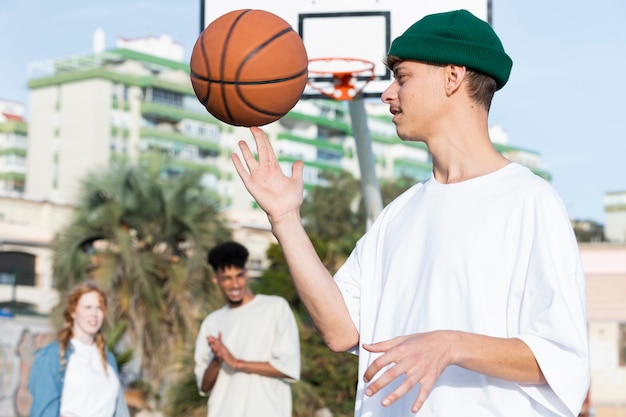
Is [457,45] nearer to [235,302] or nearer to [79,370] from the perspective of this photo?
[79,370]

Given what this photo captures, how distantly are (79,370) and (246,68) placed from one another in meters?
3.20

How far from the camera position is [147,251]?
67.7 ft

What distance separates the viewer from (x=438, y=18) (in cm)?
291

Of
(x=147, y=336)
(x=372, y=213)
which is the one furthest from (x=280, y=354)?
(x=147, y=336)

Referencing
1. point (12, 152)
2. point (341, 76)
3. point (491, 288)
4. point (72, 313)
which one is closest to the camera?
point (491, 288)

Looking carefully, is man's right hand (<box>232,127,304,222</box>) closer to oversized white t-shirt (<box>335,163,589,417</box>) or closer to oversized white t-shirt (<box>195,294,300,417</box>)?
oversized white t-shirt (<box>335,163,589,417</box>)

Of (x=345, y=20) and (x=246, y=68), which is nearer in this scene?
(x=246, y=68)

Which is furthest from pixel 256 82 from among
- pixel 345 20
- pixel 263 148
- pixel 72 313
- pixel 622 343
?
pixel 622 343

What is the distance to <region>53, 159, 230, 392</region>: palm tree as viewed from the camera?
1933 cm

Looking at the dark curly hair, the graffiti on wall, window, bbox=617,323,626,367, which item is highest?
the dark curly hair

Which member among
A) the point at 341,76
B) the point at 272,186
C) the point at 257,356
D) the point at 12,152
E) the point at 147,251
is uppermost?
the point at 12,152

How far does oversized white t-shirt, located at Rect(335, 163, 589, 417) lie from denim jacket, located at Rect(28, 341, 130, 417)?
145 inches

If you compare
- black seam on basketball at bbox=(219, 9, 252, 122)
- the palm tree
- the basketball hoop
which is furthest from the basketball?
the palm tree

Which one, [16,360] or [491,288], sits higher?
[491,288]
